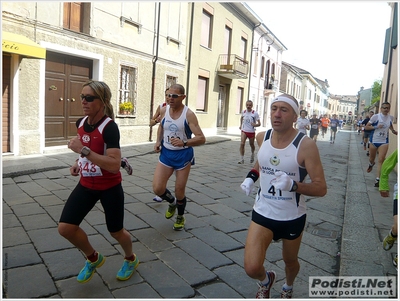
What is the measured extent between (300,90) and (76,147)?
52652 millimetres

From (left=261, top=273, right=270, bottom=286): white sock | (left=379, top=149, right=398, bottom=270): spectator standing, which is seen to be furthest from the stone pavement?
(left=261, top=273, right=270, bottom=286): white sock

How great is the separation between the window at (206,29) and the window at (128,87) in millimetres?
6211

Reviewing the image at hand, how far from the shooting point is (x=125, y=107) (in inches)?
488

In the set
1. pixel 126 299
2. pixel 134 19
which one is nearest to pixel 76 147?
pixel 126 299

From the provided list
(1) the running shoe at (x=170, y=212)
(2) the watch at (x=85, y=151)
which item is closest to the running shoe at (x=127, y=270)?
(2) the watch at (x=85, y=151)

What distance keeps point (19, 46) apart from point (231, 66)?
44.1 feet

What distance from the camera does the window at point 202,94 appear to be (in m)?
18.2

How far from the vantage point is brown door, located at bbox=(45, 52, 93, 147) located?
9766 mm

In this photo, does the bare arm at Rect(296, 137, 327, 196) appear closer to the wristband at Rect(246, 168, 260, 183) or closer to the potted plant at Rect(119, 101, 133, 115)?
the wristband at Rect(246, 168, 260, 183)

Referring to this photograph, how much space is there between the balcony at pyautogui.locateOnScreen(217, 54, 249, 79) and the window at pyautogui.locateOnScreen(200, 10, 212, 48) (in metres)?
1.56

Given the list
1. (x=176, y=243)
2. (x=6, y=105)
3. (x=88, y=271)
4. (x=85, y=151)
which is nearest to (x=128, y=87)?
(x=6, y=105)

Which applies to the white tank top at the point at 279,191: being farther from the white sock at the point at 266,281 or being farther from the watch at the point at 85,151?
the watch at the point at 85,151

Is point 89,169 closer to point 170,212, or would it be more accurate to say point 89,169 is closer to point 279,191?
point 279,191

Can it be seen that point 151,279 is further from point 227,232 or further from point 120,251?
point 227,232
